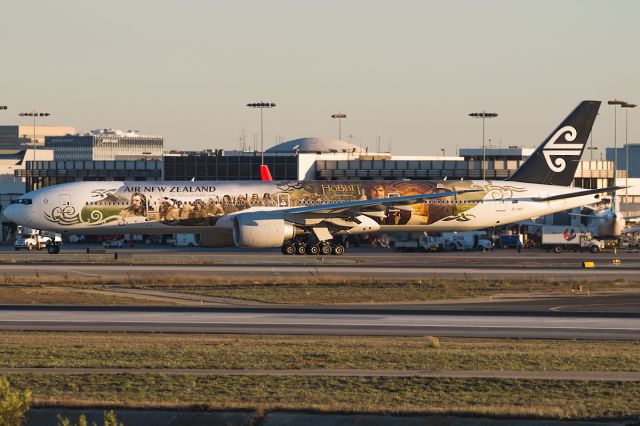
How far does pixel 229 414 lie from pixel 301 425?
135 cm

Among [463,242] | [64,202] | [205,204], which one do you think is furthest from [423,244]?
[64,202]

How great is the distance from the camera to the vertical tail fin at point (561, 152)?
77.3m

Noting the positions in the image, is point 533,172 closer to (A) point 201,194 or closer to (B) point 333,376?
(A) point 201,194

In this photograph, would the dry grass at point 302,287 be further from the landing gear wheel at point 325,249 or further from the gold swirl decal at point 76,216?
the landing gear wheel at point 325,249

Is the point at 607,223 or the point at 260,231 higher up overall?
the point at 260,231

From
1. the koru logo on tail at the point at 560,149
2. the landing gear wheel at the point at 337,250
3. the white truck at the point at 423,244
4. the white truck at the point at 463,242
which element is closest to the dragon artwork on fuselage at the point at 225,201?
the landing gear wheel at the point at 337,250

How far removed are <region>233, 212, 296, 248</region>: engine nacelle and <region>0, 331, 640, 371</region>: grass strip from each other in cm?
3422

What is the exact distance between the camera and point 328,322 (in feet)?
118

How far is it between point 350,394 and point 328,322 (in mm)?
14801

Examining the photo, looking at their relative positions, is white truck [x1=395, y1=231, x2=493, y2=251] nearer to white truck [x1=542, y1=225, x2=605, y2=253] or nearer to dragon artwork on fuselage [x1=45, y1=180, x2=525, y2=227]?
white truck [x1=542, y1=225, x2=605, y2=253]

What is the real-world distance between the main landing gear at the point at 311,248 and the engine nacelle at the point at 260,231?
308cm

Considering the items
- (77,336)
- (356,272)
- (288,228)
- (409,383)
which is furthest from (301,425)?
(288,228)

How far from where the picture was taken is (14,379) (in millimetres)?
22891

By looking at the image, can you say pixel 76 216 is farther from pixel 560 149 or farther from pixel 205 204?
pixel 560 149
